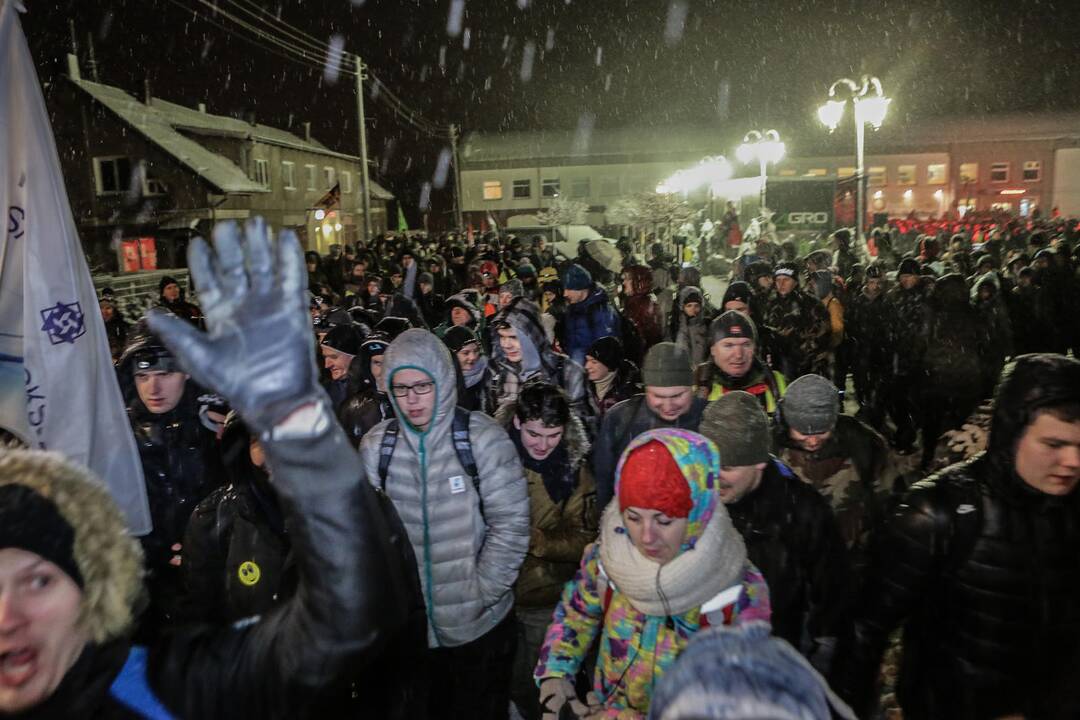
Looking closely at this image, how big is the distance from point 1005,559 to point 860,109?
13604 mm

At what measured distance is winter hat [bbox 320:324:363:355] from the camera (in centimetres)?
620

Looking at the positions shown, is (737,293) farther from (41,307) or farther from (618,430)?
(41,307)

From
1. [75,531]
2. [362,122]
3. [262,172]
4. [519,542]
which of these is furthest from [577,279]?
[262,172]

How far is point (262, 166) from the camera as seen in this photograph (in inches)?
1496

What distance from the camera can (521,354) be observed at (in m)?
6.36

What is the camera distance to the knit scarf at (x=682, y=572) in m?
2.45

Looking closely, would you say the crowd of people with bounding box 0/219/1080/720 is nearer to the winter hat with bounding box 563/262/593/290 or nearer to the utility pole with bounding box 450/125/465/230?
the winter hat with bounding box 563/262/593/290

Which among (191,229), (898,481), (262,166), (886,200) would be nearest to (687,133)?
(886,200)

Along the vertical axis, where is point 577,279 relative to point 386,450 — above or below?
above

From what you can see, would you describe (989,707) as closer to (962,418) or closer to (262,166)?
(962,418)

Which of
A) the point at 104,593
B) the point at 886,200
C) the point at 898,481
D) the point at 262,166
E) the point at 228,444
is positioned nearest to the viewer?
the point at 104,593

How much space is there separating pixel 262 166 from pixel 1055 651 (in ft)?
132

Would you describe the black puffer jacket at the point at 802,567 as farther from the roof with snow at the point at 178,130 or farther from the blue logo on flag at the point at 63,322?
the roof with snow at the point at 178,130

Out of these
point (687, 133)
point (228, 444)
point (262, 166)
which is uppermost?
point (687, 133)
